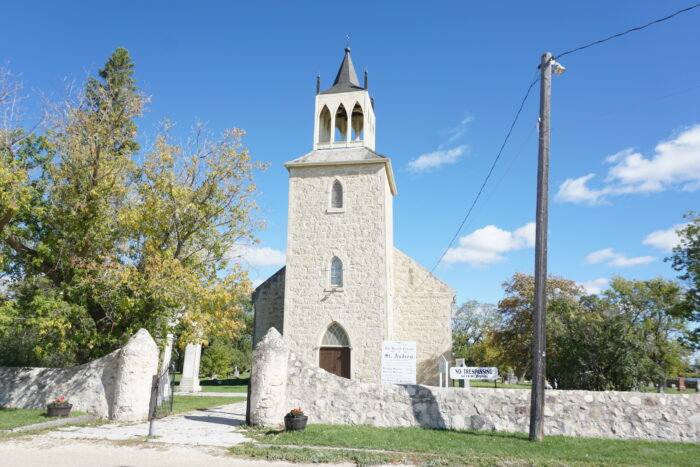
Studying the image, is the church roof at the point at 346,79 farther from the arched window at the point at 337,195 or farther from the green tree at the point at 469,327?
the green tree at the point at 469,327

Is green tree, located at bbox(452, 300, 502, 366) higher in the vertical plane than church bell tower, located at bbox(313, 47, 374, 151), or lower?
lower

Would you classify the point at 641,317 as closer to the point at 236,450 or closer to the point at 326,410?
the point at 326,410

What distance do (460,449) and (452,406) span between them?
8.99ft

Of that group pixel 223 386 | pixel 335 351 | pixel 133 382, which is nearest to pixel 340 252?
pixel 335 351

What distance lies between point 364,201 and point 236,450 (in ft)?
46.5

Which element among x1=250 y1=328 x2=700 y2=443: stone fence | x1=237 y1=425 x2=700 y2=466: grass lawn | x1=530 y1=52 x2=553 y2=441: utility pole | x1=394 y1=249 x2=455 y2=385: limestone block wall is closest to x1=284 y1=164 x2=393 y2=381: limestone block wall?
x1=394 y1=249 x2=455 y2=385: limestone block wall

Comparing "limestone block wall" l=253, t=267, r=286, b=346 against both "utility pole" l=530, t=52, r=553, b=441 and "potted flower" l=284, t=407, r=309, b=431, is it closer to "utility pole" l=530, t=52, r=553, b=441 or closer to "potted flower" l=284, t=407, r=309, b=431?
"potted flower" l=284, t=407, r=309, b=431

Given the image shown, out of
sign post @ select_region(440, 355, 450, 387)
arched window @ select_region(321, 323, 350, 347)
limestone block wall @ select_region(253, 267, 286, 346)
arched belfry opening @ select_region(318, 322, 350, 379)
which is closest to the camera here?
arched belfry opening @ select_region(318, 322, 350, 379)

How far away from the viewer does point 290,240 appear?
21.9m

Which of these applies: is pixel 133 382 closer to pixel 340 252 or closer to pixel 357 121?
pixel 340 252

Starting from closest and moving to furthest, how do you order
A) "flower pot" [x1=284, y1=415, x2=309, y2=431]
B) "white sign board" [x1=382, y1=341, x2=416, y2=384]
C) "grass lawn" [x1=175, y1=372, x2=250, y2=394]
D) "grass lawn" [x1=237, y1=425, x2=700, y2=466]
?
"grass lawn" [x1=237, y1=425, x2=700, y2=466] → "flower pot" [x1=284, y1=415, x2=309, y2=431] → "white sign board" [x1=382, y1=341, x2=416, y2=384] → "grass lawn" [x1=175, y1=372, x2=250, y2=394]

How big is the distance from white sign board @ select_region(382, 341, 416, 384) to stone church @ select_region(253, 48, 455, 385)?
390 cm

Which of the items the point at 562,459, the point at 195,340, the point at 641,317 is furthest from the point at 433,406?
the point at 641,317

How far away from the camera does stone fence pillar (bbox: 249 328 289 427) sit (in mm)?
12102
